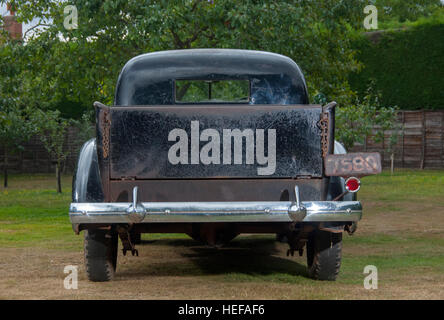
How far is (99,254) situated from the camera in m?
6.44

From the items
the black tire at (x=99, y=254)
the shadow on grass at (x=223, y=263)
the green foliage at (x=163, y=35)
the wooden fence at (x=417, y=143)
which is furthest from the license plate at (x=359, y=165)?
the wooden fence at (x=417, y=143)

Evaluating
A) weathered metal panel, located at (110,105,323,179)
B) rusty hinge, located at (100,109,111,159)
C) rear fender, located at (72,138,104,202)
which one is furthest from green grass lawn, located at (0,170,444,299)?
rusty hinge, located at (100,109,111,159)

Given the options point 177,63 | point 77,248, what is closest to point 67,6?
point 77,248

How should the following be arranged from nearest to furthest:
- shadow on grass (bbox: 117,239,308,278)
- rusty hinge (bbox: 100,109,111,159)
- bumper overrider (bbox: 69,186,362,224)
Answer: bumper overrider (bbox: 69,186,362,224), rusty hinge (bbox: 100,109,111,159), shadow on grass (bbox: 117,239,308,278)

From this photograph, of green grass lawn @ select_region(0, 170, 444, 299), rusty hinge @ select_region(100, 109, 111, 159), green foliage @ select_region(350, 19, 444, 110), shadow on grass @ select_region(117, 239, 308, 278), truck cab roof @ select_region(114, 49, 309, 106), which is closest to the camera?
rusty hinge @ select_region(100, 109, 111, 159)

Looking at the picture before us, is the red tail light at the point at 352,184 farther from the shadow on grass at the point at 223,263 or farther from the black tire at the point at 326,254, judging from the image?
the shadow on grass at the point at 223,263

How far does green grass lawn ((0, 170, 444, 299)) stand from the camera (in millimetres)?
6766

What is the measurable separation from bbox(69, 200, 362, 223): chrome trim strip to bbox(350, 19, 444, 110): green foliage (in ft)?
75.0

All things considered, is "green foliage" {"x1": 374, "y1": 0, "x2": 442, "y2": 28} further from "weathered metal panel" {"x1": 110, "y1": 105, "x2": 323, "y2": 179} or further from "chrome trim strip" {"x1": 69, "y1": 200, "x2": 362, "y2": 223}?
"chrome trim strip" {"x1": 69, "y1": 200, "x2": 362, "y2": 223}

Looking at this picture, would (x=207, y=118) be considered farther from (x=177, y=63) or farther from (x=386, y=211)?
(x=386, y=211)

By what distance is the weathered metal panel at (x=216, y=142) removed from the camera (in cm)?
581

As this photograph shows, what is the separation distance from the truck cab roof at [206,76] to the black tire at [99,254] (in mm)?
1510

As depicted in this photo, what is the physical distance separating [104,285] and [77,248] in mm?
2829

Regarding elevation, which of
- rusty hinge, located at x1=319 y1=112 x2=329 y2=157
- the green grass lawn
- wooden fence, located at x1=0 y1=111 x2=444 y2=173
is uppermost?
rusty hinge, located at x1=319 y1=112 x2=329 y2=157
